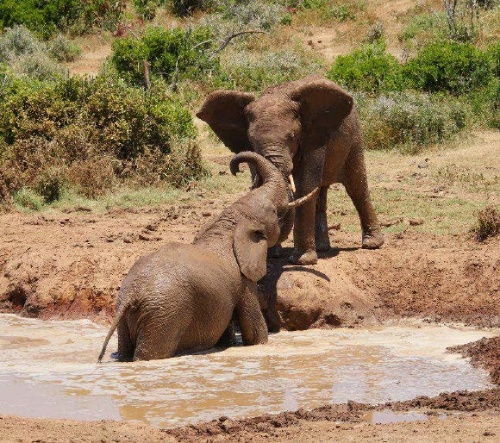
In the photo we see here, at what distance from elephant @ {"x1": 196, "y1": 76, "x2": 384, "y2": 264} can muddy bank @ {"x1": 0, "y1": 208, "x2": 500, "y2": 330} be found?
373mm

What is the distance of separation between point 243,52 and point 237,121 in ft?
45.9

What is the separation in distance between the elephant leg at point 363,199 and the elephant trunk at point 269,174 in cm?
173

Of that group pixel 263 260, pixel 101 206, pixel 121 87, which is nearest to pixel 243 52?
pixel 121 87

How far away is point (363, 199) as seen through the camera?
11086 millimetres

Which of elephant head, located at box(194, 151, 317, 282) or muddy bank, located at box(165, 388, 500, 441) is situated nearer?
muddy bank, located at box(165, 388, 500, 441)

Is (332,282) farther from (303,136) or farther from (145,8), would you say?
(145,8)

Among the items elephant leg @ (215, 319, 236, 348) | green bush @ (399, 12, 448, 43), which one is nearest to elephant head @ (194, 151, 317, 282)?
elephant leg @ (215, 319, 236, 348)

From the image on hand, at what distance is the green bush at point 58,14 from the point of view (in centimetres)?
2738

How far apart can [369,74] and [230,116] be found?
31.8 ft

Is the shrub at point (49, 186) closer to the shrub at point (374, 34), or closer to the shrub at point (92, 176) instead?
the shrub at point (92, 176)

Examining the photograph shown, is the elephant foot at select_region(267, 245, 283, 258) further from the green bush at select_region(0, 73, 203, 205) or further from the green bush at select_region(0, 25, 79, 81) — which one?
the green bush at select_region(0, 25, 79, 81)

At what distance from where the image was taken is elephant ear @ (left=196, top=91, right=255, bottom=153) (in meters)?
10.3

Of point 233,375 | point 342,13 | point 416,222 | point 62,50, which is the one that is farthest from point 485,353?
point 342,13

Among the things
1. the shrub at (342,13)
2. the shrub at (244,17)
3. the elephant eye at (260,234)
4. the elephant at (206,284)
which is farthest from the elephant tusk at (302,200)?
the shrub at (342,13)
